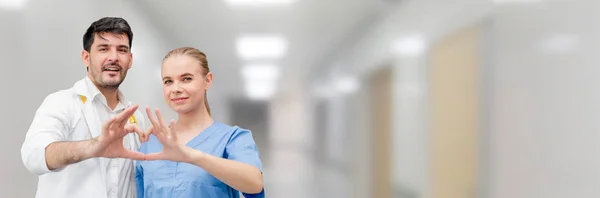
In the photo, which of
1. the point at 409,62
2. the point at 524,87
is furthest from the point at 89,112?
the point at 524,87

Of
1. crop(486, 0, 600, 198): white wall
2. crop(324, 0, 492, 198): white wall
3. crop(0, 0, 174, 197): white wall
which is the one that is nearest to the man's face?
crop(0, 0, 174, 197): white wall

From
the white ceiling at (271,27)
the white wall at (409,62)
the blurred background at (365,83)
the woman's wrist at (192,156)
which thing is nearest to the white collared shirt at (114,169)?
the woman's wrist at (192,156)

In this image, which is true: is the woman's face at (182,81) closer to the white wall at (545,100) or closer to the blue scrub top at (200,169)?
the blue scrub top at (200,169)

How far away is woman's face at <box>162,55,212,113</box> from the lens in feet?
3.89

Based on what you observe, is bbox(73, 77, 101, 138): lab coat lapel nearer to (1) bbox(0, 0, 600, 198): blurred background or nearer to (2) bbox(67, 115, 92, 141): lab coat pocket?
(2) bbox(67, 115, 92, 141): lab coat pocket

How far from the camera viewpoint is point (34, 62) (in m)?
1.68

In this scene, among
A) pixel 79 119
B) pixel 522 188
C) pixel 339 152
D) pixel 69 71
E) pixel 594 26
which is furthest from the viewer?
pixel 339 152

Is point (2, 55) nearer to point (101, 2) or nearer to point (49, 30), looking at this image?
point (49, 30)

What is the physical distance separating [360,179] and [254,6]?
27.1 inches

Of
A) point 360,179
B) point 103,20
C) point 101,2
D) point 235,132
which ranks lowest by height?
point 360,179

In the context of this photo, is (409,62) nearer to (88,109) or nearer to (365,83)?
(365,83)

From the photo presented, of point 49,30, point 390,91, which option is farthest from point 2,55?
point 390,91

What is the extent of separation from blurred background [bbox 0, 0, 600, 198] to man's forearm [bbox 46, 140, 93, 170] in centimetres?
54

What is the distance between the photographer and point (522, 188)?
68.7 inches
